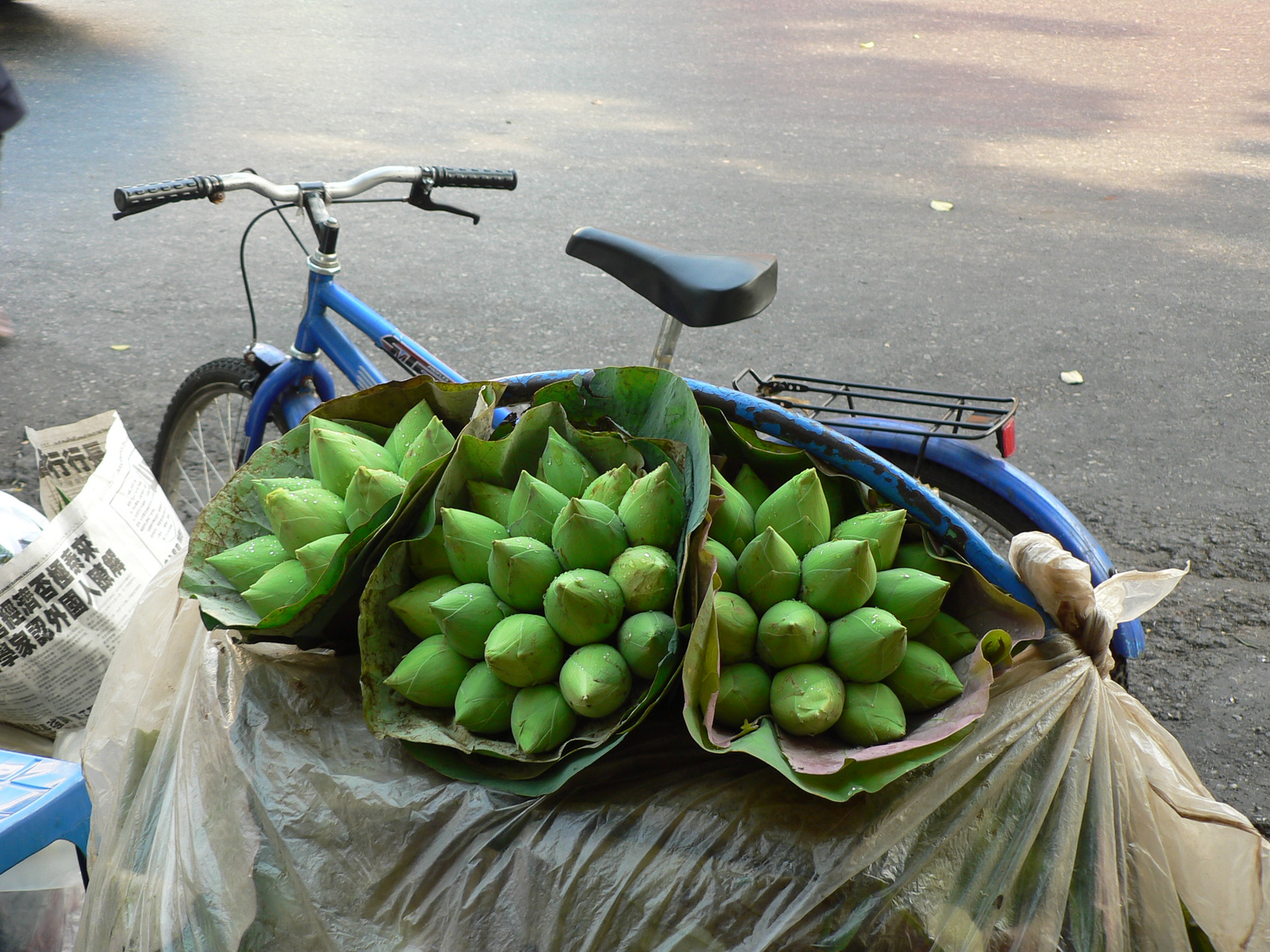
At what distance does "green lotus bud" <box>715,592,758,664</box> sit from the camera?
881 millimetres

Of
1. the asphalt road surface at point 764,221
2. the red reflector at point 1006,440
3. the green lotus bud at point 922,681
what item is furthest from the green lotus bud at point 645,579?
the asphalt road surface at point 764,221

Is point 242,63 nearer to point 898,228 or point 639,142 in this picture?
point 639,142

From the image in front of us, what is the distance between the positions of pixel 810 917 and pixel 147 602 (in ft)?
3.10

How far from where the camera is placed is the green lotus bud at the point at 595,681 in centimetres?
84

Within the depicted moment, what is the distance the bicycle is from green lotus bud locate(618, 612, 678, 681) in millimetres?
350

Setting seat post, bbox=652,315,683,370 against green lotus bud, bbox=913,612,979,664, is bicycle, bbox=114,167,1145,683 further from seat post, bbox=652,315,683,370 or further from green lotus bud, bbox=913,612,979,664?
green lotus bud, bbox=913,612,979,664

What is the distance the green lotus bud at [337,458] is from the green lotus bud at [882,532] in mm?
535

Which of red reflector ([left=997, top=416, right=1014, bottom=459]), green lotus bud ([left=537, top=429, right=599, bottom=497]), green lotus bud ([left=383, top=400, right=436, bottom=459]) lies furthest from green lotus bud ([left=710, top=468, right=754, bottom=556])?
red reflector ([left=997, top=416, right=1014, bottom=459])

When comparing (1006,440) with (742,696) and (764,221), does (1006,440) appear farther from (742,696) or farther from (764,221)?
(764,221)

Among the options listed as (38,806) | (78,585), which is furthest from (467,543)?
(78,585)

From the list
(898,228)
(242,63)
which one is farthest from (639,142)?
(242,63)

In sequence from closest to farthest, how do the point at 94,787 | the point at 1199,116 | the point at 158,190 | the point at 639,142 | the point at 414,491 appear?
the point at 414,491 < the point at 94,787 < the point at 158,190 < the point at 639,142 < the point at 1199,116

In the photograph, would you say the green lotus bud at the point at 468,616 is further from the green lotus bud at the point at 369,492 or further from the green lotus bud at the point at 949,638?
the green lotus bud at the point at 949,638

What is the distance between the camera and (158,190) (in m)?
1.92
